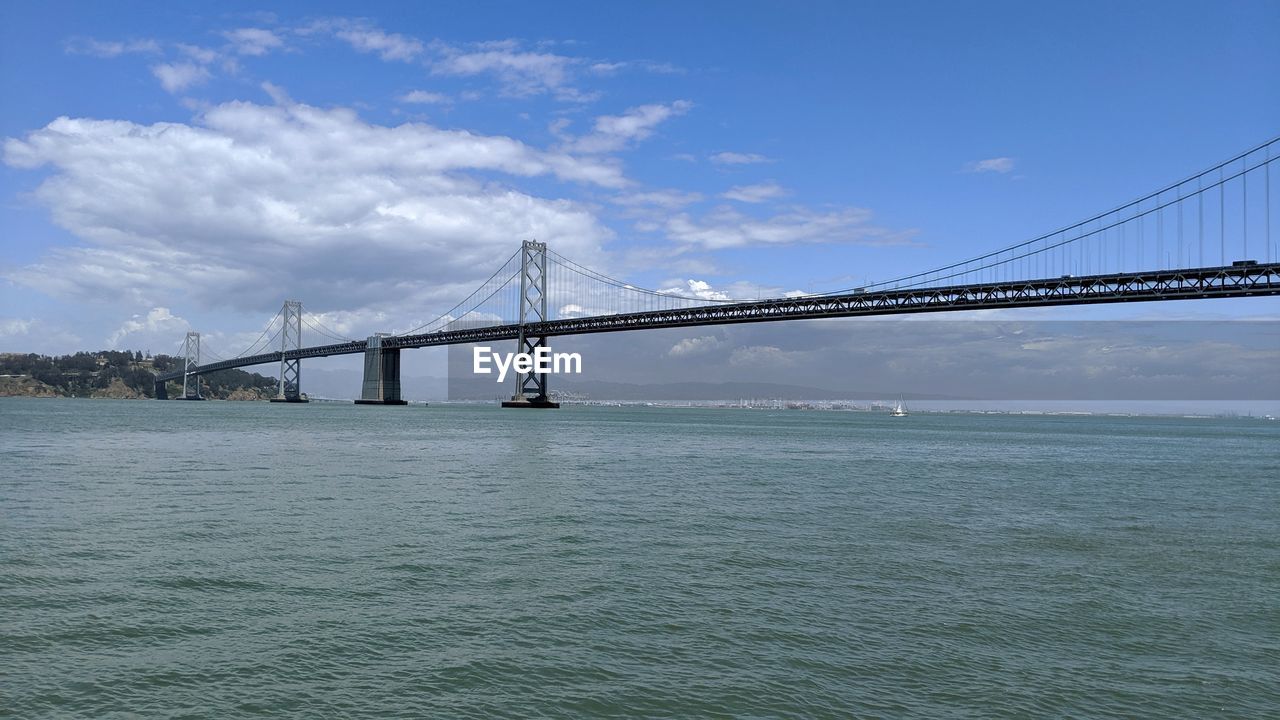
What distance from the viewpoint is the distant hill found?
156m

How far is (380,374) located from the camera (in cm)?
10188

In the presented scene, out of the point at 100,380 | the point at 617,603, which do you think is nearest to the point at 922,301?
the point at 617,603

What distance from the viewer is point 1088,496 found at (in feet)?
63.3

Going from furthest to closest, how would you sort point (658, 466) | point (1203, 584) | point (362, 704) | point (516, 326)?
point (516, 326) → point (658, 466) → point (1203, 584) → point (362, 704)

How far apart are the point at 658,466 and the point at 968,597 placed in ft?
53.4

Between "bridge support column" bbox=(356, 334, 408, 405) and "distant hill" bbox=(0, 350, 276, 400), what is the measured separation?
59.2m

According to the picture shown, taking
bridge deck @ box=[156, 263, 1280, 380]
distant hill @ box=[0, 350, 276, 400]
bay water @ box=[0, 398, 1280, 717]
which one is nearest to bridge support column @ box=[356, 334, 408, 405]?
bridge deck @ box=[156, 263, 1280, 380]

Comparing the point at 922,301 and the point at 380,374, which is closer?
the point at 922,301

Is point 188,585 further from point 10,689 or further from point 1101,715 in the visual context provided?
point 1101,715

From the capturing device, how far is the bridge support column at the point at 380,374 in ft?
325

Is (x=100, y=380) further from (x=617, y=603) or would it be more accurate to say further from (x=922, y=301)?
(x=617, y=603)

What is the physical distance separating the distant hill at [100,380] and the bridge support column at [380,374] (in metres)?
59.2

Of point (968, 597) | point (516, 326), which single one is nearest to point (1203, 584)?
point (968, 597)

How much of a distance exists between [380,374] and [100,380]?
90343 mm
